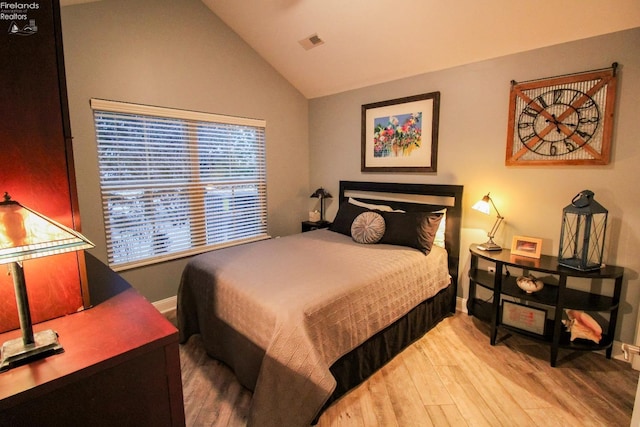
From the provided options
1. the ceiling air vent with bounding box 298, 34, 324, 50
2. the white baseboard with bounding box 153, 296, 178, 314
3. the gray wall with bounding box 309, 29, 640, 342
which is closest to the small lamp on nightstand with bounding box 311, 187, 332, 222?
the gray wall with bounding box 309, 29, 640, 342

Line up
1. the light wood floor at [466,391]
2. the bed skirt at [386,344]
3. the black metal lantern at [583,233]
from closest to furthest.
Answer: the light wood floor at [466,391] → the bed skirt at [386,344] → the black metal lantern at [583,233]

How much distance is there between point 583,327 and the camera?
2.29 m

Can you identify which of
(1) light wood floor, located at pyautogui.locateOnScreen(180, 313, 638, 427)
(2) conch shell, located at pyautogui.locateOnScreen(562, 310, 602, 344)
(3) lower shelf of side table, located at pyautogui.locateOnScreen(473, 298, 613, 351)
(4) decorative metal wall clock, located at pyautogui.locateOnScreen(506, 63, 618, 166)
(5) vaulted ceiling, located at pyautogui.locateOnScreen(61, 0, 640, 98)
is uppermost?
(5) vaulted ceiling, located at pyautogui.locateOnScreen(61, 0, 640, 98)

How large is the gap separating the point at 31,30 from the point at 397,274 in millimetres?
2286

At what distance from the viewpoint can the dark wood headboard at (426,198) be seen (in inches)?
119

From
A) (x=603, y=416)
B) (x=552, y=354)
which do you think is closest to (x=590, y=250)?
(x=552, y=354)

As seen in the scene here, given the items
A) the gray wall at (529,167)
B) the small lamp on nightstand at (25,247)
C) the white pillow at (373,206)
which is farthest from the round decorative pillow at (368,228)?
the small lamp on nightstand at (25,247)

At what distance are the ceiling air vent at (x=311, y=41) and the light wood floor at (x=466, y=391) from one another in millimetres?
3059

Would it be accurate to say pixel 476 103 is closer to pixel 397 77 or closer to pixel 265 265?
pixel 397 77

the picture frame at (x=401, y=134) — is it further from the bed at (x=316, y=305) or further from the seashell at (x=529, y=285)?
the seashell at (x=529, y=285)

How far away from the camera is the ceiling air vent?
3.15 metres

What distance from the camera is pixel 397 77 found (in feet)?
11.0

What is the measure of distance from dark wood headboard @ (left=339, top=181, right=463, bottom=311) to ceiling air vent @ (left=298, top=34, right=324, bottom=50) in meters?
1.61

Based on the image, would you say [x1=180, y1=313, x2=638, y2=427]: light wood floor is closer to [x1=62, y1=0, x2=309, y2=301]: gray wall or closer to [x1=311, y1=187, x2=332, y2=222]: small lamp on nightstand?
[x1=62, y1=0, x2=309, y2=301]: gray wall
